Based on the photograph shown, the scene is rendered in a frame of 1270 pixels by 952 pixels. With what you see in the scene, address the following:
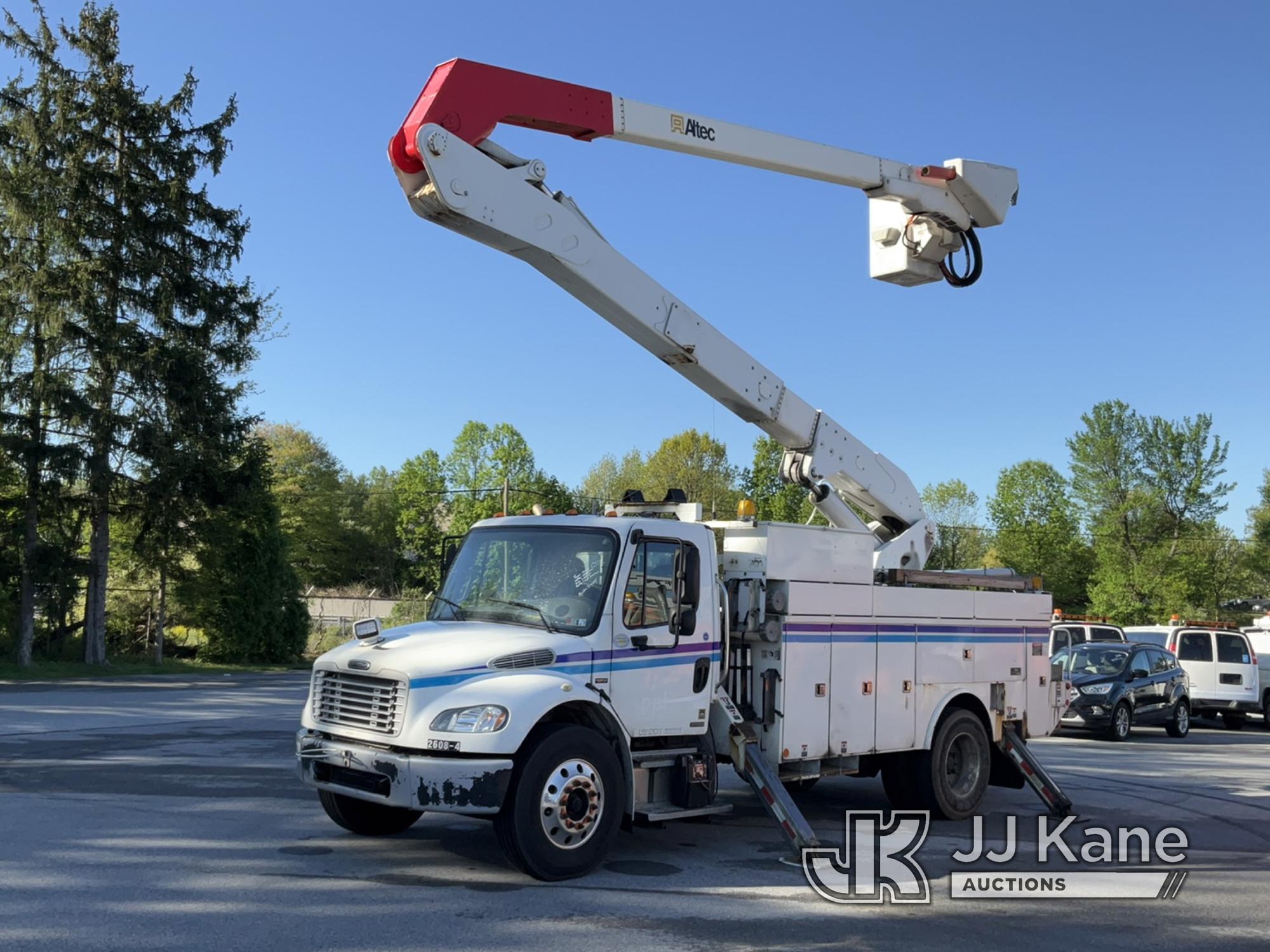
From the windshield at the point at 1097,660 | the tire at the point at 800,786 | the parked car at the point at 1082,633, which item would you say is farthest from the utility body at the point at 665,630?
the parked car at the point at 1082,633

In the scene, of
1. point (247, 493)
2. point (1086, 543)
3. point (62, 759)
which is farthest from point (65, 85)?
point (1086, 543)

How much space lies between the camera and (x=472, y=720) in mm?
7176

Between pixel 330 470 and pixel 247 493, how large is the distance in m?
47.4

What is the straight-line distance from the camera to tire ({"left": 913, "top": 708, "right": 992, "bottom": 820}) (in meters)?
10.3

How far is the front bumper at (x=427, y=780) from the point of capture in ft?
23.1

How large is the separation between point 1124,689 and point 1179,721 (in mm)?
2219

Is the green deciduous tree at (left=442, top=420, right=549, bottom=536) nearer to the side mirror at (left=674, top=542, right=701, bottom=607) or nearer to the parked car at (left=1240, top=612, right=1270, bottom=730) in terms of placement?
the parked car at (left=1240, top=612, right=1270, bottom=730)

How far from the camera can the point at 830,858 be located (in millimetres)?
8523

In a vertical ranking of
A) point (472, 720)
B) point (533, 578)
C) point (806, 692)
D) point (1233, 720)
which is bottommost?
point (1233, 720)

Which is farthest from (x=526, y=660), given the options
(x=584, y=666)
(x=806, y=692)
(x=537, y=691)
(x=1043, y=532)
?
(x=1043, y=532)

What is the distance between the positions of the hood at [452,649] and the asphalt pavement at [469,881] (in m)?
1.31

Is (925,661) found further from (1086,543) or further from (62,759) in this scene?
(1086,543)

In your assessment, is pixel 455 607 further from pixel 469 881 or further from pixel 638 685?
pixel 469 881

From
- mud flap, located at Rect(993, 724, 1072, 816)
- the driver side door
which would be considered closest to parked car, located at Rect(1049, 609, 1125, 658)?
mud flap, located at Rect(993, 724, 1072, 816)
